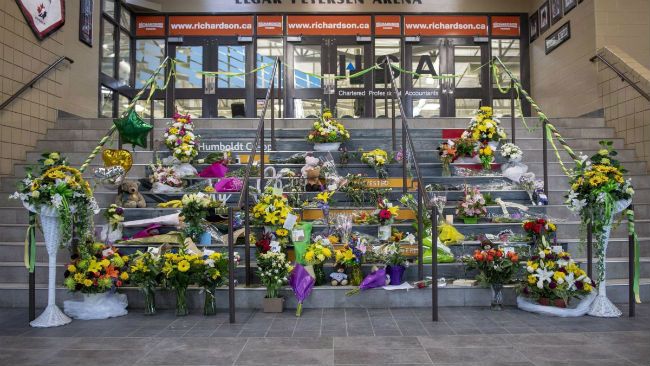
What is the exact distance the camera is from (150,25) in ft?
47.2

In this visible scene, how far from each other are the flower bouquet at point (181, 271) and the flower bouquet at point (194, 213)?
98cm

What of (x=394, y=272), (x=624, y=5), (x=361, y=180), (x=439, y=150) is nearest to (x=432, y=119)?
(x=439, y=150)

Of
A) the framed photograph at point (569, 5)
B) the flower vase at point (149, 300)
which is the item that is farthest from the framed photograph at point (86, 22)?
the framed photograph at point (569, 5)

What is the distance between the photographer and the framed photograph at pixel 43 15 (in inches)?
352

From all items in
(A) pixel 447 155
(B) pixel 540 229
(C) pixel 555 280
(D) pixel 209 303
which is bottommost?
(D) pixel 209 303

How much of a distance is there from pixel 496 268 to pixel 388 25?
1023 centimetres

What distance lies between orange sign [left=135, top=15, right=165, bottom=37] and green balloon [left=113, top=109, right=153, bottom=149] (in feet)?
23.4

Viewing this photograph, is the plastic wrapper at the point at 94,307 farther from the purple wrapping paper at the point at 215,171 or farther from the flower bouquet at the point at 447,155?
the flower bouquet at the point at 447,155

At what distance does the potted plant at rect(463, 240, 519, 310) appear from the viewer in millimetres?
5531

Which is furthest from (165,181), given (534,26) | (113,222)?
(534,26)

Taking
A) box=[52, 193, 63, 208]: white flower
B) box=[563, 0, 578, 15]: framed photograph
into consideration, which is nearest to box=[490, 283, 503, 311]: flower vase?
box=[52, 193, 63, 208]: white flower

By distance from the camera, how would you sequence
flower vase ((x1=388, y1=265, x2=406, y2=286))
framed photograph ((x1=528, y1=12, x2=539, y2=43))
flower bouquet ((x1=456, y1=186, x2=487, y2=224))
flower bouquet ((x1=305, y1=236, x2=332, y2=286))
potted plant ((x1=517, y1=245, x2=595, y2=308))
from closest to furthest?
potted plant ((x1=517, y1=245, x2=595, y2=308)) → flower bouquet ((x1=305, y1=236, x2=332, y2=286)) → flower vase ((x1=388, y1=265, x2=406, y2=286)) → flower bouquet ((x1=456, y1=186, x2=487, y2=224)) → framed photograph ((x1=528, y1=12, x2=539, y2=43))

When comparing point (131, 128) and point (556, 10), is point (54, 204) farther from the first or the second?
point (556, 10)

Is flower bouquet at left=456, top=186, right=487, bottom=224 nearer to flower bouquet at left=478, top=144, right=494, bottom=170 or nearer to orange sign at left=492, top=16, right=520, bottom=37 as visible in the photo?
flower bouquet at left=478, top=144, right=494, bottom=170
